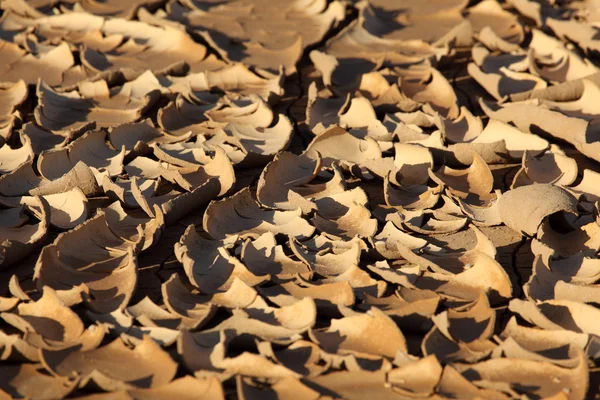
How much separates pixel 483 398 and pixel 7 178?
1.90 metres

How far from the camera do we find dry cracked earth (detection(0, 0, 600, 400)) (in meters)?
2.52

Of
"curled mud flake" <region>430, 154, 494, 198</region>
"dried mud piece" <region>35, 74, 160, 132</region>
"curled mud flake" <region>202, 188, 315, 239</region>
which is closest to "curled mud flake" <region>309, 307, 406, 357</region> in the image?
"curled mud flake" <region>202, 188, 315, 239</region>

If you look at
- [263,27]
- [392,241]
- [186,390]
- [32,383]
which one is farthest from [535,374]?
[263,27]

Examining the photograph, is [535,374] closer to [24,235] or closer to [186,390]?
[186,390]

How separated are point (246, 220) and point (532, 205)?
37.8 inches

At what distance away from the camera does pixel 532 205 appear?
308 centimetres

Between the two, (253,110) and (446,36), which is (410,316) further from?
(446,36)

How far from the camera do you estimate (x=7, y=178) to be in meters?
3.36

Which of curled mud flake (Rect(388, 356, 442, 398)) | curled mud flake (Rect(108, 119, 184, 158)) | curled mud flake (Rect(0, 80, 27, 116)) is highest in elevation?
curled mud flake (Rect(388, 356, 442, 398))

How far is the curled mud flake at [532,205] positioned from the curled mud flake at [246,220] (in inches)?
26.1

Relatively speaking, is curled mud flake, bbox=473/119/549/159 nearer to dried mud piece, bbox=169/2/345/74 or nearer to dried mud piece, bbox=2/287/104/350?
dried mud piece, bbox=169/2/345/74

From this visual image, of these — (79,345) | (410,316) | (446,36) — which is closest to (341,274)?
(410,316)

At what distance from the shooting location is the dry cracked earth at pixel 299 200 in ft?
8.25

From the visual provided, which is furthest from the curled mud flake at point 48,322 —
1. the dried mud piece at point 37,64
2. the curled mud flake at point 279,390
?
the dried mud piece at point 37,64
